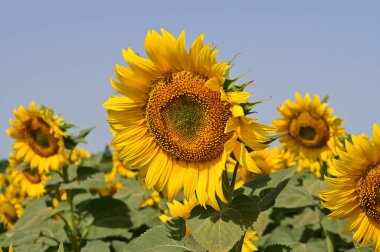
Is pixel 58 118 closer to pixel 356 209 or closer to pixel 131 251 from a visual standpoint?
pixel 131 251

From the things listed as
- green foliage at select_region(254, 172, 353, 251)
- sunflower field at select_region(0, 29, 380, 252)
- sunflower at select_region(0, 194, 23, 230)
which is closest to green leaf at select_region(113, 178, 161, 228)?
green foliage at select_region(254, 172, 353, 251)

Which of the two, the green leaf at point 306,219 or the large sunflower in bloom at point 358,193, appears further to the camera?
the green leaf at point 306,219

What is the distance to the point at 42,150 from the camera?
22.4ft

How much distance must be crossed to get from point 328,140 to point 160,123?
12.3ft

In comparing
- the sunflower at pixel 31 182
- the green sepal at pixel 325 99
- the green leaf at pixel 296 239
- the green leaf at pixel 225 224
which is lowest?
the sunflower at pixel 31 182

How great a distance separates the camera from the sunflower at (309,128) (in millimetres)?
7004

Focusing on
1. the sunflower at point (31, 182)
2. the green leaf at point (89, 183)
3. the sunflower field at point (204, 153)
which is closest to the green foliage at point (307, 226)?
the sunflower field at point (204, 153)

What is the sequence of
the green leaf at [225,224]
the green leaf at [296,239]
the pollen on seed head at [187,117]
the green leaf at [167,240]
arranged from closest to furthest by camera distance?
the green leaf at [225,224], the pollen on seed head at [187,117], the green leaf at [167,240], the green leaf at [296,239]

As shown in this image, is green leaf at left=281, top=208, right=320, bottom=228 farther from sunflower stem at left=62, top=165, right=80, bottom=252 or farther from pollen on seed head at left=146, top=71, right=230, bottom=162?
pollen on seed head at left=146, top=71, right=230, bottom=162

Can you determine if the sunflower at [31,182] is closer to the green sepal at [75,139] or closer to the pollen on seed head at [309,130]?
the green sepal at [75,139]

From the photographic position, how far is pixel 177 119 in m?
3.73

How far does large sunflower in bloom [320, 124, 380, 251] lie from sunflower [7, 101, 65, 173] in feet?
11.6

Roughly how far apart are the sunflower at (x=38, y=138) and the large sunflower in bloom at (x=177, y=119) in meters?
2.88

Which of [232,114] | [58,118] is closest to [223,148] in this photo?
[232,114]
